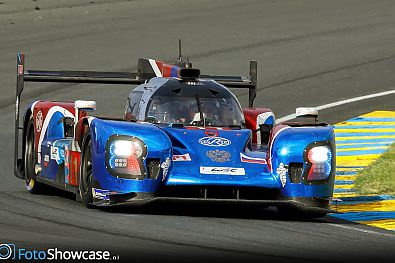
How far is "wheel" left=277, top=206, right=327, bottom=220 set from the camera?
12453 mm

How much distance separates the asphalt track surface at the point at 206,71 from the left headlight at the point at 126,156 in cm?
40

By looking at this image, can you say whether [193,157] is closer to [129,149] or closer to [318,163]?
[129,149]

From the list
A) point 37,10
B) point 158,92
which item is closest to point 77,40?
point 37,10

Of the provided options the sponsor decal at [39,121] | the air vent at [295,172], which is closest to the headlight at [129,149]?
the air vent at [295,172]

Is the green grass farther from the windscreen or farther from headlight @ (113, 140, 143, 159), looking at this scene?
headlight @ (113, 140, 143, 159)

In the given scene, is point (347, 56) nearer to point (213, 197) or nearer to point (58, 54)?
point (58, 54)

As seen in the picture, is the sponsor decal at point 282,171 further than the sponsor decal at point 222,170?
Yes

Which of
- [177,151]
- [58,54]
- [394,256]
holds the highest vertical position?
[58,54]

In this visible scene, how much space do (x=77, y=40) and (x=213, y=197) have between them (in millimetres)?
17450

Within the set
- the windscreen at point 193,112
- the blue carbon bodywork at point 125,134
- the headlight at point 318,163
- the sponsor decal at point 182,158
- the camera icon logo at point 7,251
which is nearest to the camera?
the camera icon logo at point 7,251

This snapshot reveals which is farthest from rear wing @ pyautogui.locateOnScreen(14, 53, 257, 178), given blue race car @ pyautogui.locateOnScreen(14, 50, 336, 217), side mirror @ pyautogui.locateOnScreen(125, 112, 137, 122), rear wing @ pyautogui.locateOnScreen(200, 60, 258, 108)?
blue race car @ pyautogui.locateOnScreen(14, 50, 336, 217)

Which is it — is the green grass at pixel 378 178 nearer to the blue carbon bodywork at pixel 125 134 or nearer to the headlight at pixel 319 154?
the headlight at pixel 319 154

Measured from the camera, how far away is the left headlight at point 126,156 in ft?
39.9

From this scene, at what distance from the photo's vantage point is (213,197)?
12.2 meters
